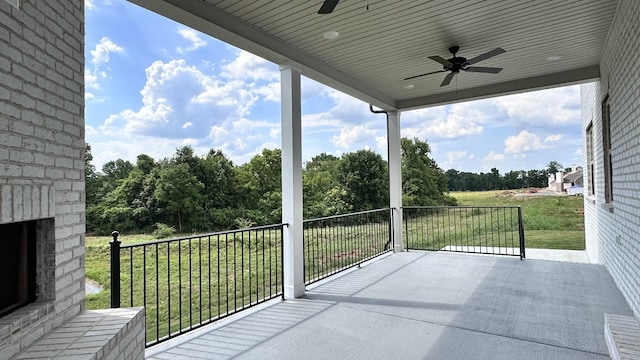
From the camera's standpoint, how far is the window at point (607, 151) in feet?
14.0

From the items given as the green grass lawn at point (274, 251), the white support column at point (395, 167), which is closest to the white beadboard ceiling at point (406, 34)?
the white support column at point (395, 167)

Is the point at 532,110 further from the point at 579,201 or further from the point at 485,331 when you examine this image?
the point at 485,331

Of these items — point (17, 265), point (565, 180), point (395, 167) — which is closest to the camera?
point (17, 265)

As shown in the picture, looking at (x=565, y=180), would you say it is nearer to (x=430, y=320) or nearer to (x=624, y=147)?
(x=624, y=147)

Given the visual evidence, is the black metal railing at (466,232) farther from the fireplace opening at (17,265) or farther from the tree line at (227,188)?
the fireplace opening at (17,265)

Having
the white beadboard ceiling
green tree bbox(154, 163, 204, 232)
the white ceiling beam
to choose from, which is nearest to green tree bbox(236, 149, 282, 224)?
green tree bbox(154, 163, 204, 232)

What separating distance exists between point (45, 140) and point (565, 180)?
36.1 feet

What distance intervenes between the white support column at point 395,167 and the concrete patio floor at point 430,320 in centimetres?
164

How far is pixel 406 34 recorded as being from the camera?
364 cm

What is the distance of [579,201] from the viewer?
28.9 ft

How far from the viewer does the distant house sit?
887 centimetres

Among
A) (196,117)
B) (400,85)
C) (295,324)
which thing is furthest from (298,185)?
(196,117)

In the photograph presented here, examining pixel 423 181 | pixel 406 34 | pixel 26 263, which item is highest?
pixel 406 34

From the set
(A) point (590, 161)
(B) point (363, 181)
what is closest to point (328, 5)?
(A) point (590, 161)
